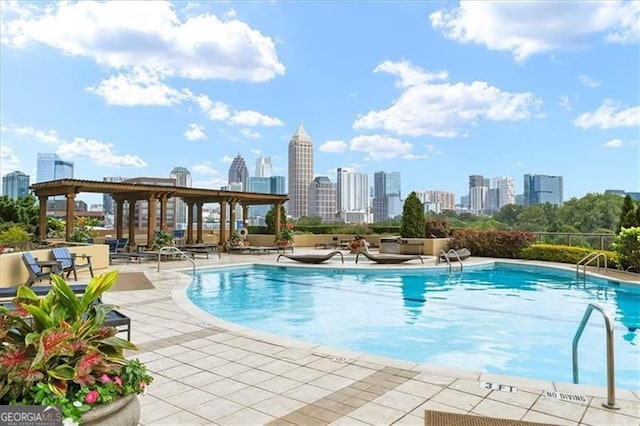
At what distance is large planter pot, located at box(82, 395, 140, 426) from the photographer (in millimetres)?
2142

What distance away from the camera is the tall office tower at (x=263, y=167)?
80994mm

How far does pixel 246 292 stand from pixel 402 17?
12.1 m

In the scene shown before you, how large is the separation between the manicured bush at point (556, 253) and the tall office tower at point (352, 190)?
46605mm

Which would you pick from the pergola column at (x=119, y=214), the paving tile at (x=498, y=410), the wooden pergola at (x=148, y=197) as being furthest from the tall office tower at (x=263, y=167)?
the paving tile at (x=498, y=410)

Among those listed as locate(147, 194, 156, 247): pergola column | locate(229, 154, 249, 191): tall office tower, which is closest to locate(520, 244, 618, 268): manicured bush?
locate(147, 194, 156, 247): pergola column

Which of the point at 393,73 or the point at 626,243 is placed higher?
the point at 393,73

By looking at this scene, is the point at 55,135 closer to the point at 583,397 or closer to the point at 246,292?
the point at 246,292

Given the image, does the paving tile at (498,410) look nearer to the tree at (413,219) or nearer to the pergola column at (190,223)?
the tree at (413,219)

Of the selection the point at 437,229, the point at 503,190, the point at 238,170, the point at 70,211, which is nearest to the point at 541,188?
the point at 503,190

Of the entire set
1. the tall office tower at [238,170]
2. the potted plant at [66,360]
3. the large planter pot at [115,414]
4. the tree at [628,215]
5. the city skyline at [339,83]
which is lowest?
the large planter pot at [115,414]

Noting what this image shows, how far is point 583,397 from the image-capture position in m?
3.40

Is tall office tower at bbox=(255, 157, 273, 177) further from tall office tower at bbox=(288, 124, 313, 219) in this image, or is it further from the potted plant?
the potted plant

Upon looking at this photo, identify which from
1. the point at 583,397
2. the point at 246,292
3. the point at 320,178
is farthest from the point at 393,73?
the point at 320,178

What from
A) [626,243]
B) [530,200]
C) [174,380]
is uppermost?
[530,200]
